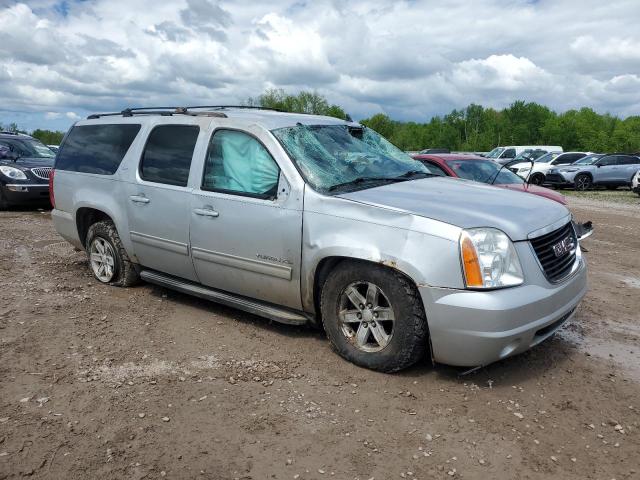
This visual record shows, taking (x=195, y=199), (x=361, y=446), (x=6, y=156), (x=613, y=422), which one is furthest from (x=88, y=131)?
(x=6, y=156)

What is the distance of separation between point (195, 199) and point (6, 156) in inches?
416

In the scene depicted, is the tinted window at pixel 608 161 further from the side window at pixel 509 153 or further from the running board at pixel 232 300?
the running board at pixel 232 300

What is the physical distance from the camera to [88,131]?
627 centimetres

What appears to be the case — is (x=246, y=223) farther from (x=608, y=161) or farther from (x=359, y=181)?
(x=608, y=161)

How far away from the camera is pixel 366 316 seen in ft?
12.9

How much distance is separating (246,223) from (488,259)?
1.83 metres

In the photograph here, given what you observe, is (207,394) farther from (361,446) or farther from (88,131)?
(88,131)

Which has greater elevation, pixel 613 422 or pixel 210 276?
pixel 210 276

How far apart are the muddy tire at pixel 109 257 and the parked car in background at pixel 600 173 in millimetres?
21585

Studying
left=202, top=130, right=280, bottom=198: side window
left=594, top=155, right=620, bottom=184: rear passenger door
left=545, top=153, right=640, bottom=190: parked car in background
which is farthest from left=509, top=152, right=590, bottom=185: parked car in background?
left=202, top=130, right=280, bottom=198: side window

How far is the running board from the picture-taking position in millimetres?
4344

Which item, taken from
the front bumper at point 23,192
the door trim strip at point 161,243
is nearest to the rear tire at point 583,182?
the front bumper at point 23,192

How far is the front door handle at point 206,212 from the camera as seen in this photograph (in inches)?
182

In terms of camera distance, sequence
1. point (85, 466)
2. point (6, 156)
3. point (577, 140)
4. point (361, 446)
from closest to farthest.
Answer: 1. point (85, 466)
2. point (361, 446)
3. point (6, 156)
4. point (577, 140)
